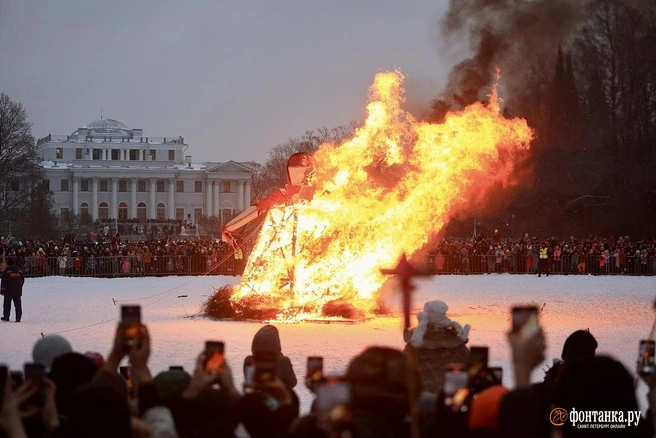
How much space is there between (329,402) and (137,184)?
4989 inches

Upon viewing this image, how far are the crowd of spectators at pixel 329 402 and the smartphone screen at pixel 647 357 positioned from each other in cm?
3

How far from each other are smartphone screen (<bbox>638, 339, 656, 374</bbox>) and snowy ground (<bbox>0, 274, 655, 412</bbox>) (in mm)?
5502

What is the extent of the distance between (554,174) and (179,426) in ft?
167

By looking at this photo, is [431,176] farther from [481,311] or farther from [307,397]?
[307,397]

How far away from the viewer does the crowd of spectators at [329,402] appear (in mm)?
4492

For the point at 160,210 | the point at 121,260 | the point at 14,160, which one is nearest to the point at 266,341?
the point at 121,260

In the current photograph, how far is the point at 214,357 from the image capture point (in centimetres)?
565

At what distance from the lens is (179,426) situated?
5.42 meters

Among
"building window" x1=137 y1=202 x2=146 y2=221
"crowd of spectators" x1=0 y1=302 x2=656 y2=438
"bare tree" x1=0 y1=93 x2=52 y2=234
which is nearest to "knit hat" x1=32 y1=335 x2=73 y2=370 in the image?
"crowd of spectators" x1=0 y1=302 x2=656 y2=438

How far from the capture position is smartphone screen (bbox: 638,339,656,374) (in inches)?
222

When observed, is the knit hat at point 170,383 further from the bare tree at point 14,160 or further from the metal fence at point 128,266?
the bare tree at point 14,160

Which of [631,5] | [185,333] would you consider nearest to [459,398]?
[185,333]

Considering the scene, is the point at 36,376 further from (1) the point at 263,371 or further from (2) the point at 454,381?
(2) the point at 454,381

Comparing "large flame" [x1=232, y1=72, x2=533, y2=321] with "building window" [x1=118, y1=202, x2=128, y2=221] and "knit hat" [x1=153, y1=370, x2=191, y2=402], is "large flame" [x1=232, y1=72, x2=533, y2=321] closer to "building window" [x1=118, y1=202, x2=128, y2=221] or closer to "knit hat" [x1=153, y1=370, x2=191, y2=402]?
"knit hat" [x1=153, y1=370, x2=191, y2=402]
